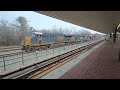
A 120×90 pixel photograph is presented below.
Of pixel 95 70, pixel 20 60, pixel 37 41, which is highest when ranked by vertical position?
pixel 37 41

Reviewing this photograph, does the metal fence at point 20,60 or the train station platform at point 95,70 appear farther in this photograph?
the metal fence at point 20,60

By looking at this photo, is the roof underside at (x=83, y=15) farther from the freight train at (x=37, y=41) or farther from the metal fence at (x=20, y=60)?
the freight train at (x=37, y=41)

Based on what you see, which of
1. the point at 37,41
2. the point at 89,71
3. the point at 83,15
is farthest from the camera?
the point at 37,41

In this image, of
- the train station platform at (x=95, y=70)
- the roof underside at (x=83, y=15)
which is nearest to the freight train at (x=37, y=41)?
the roof underside at (x=83, y=15)

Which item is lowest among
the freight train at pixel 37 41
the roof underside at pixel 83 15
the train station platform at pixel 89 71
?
the train station platform at pixel 89 71

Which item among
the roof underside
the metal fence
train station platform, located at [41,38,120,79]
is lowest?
the metal fence

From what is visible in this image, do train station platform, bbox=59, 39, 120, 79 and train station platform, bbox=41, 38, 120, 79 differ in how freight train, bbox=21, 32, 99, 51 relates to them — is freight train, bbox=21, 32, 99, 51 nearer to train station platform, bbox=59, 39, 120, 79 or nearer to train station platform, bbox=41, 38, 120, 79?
train station platform, bbox=59, 39, 120, 79

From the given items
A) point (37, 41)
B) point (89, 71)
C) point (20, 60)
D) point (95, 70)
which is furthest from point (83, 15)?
point (37, 41)

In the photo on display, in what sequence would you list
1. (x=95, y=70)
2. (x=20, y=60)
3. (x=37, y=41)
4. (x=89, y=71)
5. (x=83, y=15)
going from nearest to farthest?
(x=89, y=71) < (x=95, y=70) < (x=83, y=15) < (x=20, y=60) < (x=37, y=41)

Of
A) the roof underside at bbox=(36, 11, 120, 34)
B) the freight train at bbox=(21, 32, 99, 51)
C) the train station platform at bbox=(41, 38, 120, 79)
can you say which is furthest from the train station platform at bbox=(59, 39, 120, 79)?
the freight train at bbox=(21, 32, 99, 51)

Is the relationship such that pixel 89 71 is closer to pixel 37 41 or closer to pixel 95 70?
pixel 95 70

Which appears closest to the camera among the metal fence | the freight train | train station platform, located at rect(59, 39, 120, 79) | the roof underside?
train station platform, located at rect(59, 39, 120, 79)
